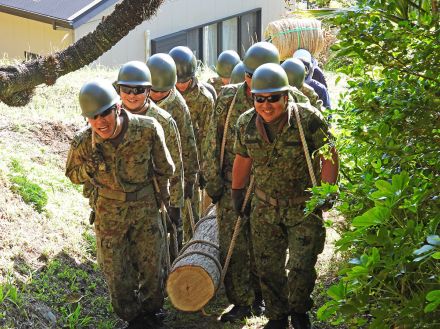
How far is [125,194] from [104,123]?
2.25 ft

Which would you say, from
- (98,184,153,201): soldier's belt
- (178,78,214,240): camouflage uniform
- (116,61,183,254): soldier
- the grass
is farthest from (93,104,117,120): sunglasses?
(178,78,214,240): camouflage uniform

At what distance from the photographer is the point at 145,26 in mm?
20875

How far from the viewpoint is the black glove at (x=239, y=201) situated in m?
7.17

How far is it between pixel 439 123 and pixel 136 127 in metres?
3.49

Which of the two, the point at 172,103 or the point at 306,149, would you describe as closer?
the point at 306,149

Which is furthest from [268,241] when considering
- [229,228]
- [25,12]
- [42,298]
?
[25,12]

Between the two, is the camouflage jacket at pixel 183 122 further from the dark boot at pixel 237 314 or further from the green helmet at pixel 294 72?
the dark boot at pixel 237 314

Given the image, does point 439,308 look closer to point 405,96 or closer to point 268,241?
point 405,96

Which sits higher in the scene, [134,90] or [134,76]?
[134,76]

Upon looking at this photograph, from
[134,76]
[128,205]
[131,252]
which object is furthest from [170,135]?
[131,252]

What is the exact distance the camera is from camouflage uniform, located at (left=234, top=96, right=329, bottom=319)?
259 inches

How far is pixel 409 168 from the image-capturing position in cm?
380

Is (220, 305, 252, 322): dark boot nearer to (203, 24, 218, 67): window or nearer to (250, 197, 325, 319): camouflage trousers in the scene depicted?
(250, 197, 325, 319): camouflage trousers

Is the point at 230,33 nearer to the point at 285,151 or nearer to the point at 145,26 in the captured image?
the point at 145,26
